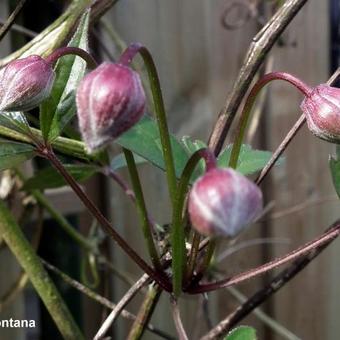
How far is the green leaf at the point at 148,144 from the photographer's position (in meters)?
0.62

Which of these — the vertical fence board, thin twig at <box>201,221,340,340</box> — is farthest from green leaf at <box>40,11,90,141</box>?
the vertical fence board

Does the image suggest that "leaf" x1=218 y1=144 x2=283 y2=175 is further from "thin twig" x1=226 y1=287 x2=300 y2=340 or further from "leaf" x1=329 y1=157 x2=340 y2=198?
"thin twig" x1=226 y1=287 x2=300 y2=340

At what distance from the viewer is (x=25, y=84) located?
1.70ft

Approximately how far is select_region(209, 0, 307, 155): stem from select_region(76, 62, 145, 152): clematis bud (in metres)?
0.17

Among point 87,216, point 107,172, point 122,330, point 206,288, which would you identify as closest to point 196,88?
point 87,216

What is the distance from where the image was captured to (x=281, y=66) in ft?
5.84

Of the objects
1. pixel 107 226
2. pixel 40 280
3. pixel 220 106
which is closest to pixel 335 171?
pixel 107 226

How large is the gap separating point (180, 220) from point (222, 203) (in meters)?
0.09

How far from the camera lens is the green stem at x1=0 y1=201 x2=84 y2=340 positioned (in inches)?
29.5

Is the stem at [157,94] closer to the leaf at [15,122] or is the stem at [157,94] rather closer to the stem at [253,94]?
the stem at [253,94]

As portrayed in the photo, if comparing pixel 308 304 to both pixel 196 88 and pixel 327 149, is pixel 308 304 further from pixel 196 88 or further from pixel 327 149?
pixel 196 88

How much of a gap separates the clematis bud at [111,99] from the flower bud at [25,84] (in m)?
0.07

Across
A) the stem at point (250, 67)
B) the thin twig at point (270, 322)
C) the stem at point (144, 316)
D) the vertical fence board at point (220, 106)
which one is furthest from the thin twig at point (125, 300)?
the vertical fence board at point (220, 106)

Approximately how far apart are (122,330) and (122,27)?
657mm
